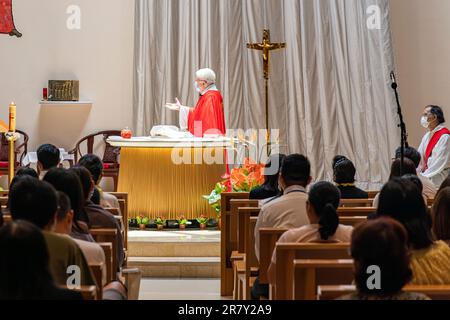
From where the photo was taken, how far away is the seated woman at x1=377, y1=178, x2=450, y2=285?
333 cm

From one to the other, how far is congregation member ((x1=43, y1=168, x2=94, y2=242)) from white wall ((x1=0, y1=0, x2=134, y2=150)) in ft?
27.8

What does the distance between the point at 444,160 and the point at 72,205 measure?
6425 millimetres

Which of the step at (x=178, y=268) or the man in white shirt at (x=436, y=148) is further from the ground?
the man in white shirt at (x=436, y=148)

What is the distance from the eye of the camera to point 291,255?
3.76 metres

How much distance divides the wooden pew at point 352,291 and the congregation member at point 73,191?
158cm

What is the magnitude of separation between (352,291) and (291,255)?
1.04 m

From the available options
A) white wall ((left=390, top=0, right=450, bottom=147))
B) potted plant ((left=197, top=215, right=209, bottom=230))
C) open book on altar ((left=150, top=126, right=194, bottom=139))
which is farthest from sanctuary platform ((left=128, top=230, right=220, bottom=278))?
white wall ((left=390, top=0, right=450, bottom=147))

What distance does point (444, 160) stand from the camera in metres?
9.73

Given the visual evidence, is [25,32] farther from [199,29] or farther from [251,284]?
[251,284]

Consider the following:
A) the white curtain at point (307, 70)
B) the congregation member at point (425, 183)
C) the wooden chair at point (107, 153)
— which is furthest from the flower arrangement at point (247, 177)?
the white curtain at point (307, 70)

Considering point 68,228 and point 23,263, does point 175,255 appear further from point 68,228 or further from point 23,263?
point 23,263

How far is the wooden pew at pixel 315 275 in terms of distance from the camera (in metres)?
3.29

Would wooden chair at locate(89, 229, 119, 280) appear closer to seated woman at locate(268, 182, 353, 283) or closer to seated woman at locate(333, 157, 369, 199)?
seated woman at locate(268, 182, 353, 283)

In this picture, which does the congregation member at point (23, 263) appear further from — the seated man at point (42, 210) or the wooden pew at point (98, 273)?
the wooden pew at point (98, 273)
